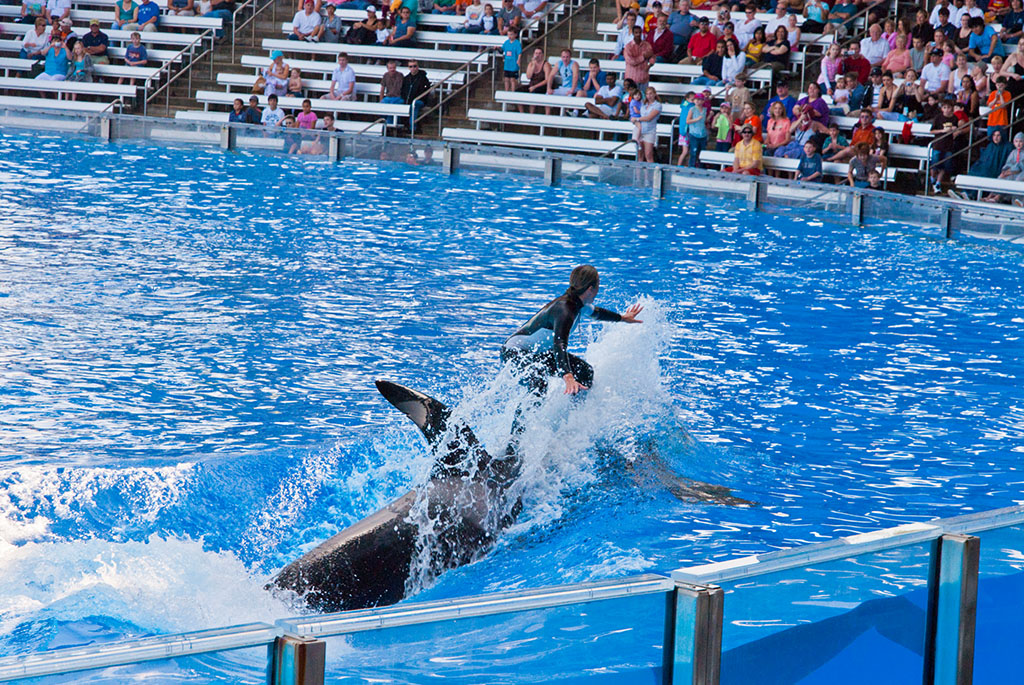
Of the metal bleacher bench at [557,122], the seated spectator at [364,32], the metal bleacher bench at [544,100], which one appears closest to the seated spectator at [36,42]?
the seated spectator at [364,32]

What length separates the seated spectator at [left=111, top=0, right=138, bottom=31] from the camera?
26344 mm

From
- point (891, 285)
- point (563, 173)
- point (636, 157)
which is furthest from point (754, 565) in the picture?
point (636, 157)

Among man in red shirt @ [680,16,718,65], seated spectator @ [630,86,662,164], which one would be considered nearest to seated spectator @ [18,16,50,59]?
seated spectator @ [630,86,662,164]

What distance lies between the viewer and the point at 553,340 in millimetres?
7801

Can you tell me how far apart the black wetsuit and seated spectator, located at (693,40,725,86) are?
13.8m

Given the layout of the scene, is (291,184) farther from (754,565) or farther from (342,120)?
(754,565)

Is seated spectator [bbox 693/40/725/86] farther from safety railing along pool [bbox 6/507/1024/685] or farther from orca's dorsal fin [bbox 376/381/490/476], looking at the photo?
safety railing along pool [bbox 6/507/1024/685]

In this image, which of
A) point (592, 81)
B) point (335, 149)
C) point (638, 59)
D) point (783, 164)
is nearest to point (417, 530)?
point (783, 164)

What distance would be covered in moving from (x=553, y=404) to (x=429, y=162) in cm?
1217

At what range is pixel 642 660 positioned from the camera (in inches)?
139

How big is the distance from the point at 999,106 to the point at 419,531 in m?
13.9

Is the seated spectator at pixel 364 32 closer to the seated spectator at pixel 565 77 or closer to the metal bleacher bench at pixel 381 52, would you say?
the metal bleacher bench at pixel 381 52

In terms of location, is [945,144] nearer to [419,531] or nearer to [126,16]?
[419,531]

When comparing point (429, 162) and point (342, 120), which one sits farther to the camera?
point (342, 120)
